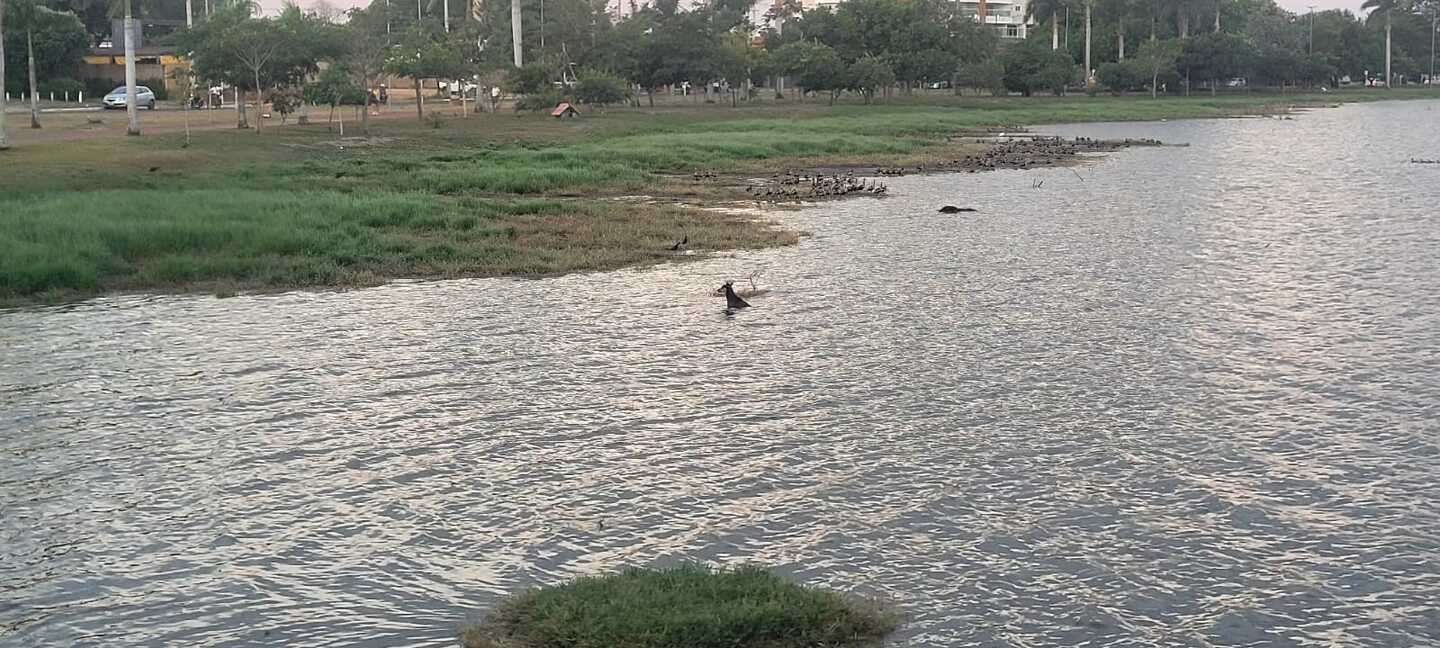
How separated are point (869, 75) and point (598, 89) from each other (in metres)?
32.0

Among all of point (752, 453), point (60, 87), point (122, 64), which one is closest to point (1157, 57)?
point (122, 64)

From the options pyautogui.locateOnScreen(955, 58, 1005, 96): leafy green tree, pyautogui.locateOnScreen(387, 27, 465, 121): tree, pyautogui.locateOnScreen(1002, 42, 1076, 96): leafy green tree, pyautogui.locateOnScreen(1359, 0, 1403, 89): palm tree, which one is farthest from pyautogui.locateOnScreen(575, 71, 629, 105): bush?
pyautogui.locateOnScreen(1359, 0, 1403, 89): palm tree

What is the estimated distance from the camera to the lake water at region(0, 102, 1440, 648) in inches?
417

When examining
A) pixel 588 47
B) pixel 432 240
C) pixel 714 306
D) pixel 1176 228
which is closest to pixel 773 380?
pixel 714 306

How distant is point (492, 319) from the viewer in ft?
73.8

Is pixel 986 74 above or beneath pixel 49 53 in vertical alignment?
beneath

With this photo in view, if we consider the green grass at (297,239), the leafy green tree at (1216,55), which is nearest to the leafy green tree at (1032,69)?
the leafy green tree at (1216,55)

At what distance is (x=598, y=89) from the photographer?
288ft

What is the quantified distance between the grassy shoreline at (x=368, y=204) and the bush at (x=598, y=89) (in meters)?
18.3

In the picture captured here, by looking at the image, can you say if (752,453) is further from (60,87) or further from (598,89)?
(60,87)

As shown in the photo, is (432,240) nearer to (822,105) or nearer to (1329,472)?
(1329,472)

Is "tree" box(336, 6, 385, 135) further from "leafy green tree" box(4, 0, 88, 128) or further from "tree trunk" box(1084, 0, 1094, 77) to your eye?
"tree trunk" box(1084, 0, 1094, 77)

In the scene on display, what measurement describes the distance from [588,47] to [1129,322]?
281 ft

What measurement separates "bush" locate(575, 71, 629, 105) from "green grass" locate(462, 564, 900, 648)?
7907 cm
